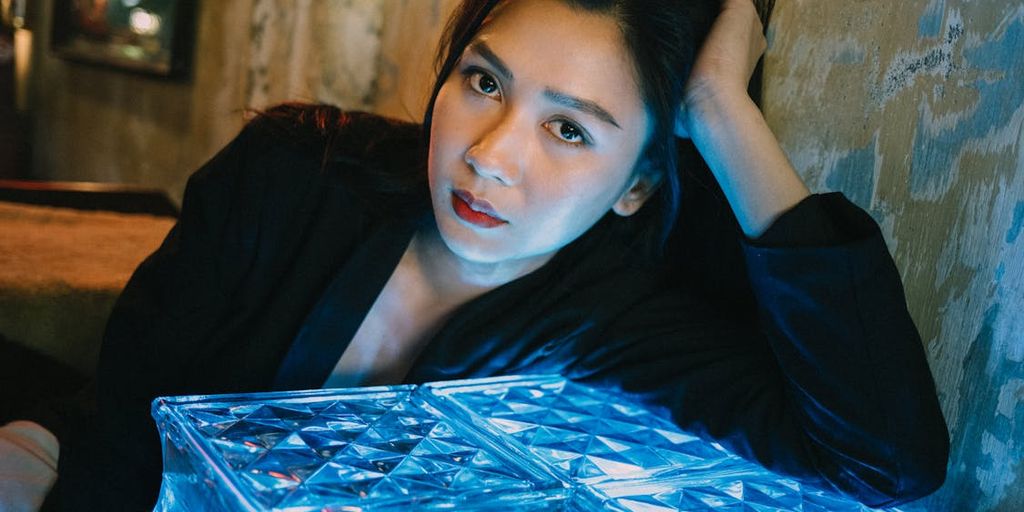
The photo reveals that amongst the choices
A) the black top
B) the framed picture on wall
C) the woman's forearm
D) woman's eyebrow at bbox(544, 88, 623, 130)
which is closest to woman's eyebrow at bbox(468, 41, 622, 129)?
woman's eyebrow at bbox(544, 88, 623, 130)

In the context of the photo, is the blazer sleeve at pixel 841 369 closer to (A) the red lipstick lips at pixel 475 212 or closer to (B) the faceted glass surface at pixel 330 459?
(A) the red lipstick lips at pixel 475 212

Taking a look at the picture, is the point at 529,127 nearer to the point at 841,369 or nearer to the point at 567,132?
the point at 567,132

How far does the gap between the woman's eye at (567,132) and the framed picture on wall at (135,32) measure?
12.2 ft

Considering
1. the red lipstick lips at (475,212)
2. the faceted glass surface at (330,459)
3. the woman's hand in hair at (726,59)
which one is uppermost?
the woman's hand in hair at (726,59)

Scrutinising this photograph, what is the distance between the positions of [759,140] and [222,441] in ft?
2.76

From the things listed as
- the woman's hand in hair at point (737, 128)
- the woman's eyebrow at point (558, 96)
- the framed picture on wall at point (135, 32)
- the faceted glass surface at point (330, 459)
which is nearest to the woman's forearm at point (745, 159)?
the woman's hand in hair at point (737, 128)

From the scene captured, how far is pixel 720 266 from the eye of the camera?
1.50 m

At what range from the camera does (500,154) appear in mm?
1149

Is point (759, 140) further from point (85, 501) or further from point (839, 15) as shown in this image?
point (85, 501)

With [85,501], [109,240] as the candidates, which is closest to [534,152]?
[85,501]

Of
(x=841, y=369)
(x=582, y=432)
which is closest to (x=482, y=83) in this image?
(x=582, y=432)

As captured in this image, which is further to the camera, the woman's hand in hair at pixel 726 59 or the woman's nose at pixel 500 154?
the woman's hand in hair at pixel 726 59

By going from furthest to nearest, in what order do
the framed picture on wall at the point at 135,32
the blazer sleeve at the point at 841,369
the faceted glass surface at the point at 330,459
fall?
the framed picture on wall at the point at 135,32 → the blazer sleeve at the point at 841,369 → the faceted glass surface at the point at 330,459

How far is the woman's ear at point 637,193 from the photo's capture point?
1418 millimetres
